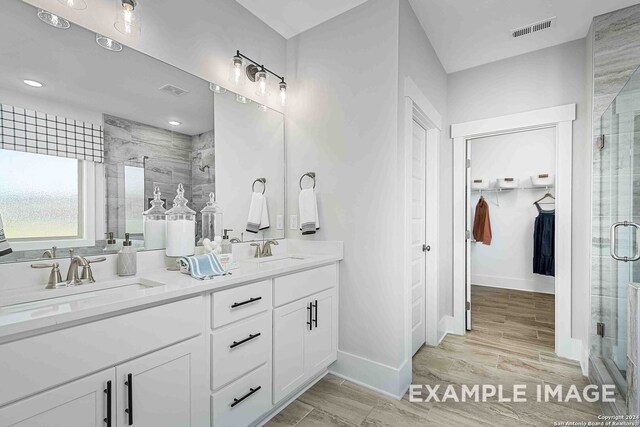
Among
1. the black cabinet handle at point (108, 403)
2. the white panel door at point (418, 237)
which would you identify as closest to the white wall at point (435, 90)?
the white panel door at point (418, 237)

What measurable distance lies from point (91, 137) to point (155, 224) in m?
0.53

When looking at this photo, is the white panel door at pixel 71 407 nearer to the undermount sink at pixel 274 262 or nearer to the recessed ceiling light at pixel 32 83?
the undermount sink at pixel 274 262

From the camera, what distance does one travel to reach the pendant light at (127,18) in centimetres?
151

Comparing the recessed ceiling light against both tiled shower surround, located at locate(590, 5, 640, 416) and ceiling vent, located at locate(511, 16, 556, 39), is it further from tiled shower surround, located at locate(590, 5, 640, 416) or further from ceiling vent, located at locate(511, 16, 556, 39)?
ceiling vent, located at locate(511, 16, 556, 39)

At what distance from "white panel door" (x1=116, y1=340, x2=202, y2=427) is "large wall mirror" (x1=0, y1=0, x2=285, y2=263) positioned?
0.68m

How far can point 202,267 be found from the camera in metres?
1.53

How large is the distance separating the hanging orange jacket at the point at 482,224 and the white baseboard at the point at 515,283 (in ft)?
2.02

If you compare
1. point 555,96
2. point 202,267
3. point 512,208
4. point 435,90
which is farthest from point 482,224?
point 202,267

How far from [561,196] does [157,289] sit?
10.2 ft

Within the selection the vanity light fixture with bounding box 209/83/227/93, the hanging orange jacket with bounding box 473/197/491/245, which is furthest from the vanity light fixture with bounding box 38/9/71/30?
the hanging orange jacket with bounding box 473/197/491/245

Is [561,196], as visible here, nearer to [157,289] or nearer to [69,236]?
[157,289]

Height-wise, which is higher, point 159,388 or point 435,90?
point 435,90

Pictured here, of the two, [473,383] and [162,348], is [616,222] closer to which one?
[473,383]

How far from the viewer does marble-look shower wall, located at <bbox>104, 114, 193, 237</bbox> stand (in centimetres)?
159
